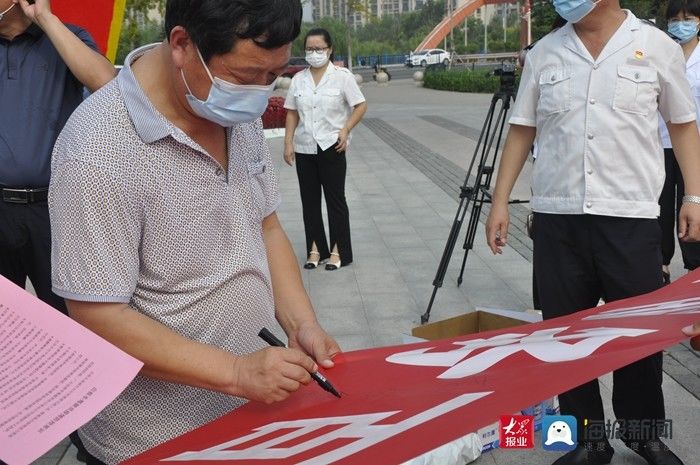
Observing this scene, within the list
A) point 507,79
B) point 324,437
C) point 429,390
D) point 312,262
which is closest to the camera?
point 324,437

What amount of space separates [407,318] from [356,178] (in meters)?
5.83

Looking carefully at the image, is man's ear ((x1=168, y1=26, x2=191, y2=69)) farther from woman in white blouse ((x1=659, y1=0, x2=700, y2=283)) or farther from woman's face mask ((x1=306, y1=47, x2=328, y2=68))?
woman's face mask ((x1=306, y1=47, x2=328, y2=68))

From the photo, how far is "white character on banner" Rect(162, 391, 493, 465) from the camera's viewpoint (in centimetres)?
128

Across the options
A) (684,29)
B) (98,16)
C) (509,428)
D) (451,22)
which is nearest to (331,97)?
(684,29)

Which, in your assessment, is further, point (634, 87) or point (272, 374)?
point (634, 87)

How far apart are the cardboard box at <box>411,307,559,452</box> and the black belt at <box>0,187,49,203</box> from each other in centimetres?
146

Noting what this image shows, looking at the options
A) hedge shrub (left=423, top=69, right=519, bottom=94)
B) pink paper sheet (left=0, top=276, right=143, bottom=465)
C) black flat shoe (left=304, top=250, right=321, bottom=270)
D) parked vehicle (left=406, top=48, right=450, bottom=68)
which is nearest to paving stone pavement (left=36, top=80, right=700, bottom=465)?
black flat shoe (left=304, top=250, right=321, bottom=270)

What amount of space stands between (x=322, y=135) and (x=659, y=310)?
4953 mm

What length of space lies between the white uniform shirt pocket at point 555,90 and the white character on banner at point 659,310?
4.02 ft

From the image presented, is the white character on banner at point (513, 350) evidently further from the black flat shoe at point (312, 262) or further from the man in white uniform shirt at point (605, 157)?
the black flat shoe at point (312, 262)

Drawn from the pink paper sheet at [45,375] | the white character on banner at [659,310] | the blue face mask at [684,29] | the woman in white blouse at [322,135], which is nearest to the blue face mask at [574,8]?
the white character on banner at [659,310]

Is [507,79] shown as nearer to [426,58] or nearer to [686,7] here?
[686,7]

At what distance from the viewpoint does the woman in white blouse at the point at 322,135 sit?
6625mm

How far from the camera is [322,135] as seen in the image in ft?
21.7
